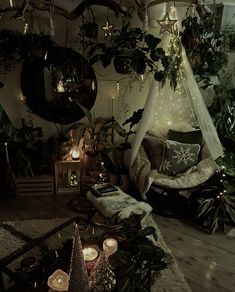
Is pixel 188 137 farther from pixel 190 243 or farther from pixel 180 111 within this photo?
pixel 190 243

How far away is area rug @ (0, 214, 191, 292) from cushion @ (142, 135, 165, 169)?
680 millimetres

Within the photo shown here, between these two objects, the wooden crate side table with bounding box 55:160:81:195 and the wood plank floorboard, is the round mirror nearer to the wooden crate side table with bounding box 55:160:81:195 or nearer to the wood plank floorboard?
the wooden crate side table with bounding box 55:160:81:195

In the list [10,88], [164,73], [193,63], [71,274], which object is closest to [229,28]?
[193,63]

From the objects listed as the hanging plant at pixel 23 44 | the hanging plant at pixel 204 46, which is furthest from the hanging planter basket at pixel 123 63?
the hanging plant at pixel 23 44

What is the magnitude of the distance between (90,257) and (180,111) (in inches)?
101

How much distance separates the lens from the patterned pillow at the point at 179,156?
11.2 feet

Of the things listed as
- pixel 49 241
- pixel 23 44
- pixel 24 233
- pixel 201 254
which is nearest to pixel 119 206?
pixel 49 241

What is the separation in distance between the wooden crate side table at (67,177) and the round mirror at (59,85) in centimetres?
60

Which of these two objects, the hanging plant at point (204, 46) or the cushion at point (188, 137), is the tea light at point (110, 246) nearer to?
the cushion at point (188, 137)

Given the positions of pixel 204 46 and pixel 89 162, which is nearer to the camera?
pixel 204 46

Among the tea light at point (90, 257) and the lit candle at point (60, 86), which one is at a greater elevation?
the lit candle at point (60, 86)

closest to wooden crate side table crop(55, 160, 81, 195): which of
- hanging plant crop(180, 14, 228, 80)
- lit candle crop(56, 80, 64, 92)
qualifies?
lit candle crop(56, 80, 64, 92)

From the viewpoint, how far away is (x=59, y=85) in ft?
11.5

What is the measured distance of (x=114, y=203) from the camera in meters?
2.79
